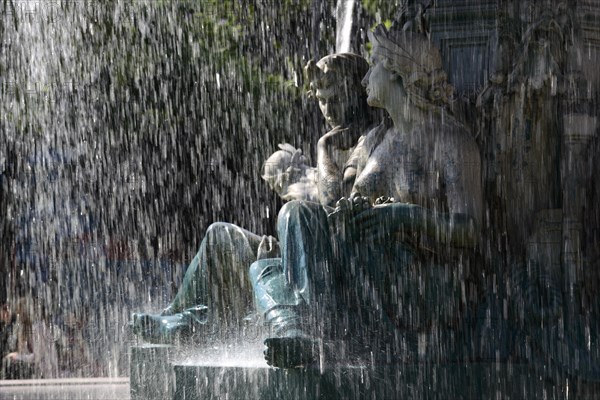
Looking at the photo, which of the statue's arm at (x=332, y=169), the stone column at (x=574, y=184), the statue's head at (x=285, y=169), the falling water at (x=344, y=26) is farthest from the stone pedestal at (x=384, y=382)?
the falling water at (x=344, y=26)

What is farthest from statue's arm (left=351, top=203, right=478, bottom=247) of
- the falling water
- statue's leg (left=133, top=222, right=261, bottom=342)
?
the falling water

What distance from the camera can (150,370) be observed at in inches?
258

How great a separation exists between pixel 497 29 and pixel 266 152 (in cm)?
771

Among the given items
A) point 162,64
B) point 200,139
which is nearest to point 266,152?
point 200,139

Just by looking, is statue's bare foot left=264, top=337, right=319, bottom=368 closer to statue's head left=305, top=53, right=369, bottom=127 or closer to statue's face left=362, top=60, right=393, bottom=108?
statue's face left=362, top=60, right=393, bottom=108

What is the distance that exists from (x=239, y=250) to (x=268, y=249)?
0.18 m

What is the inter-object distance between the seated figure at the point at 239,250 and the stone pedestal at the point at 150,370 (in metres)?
0.07

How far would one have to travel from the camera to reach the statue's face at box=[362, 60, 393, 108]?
641 cm

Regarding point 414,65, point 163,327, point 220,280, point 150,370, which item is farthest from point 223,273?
point 414,65

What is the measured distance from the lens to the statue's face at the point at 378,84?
6410mm

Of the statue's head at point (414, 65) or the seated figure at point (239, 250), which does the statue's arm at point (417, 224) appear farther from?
the seated figure at point (239, 250)

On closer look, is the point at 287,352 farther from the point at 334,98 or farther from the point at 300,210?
the point at 334,98

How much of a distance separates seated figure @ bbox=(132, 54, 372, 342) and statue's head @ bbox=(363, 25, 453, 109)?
723 mm

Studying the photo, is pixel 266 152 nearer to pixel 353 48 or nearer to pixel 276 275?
pixel 353 48
